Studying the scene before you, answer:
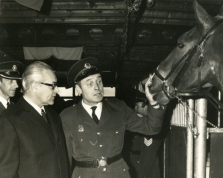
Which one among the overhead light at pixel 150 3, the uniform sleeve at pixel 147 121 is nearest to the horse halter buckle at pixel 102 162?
the uniform sleeve at pixel 147 121

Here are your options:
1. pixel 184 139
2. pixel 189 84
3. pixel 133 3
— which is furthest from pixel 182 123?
pixel 133 3

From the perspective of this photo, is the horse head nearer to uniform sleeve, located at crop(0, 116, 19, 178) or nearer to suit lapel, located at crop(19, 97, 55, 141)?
suit lapel, located at crop(19, 97, 55, 141)

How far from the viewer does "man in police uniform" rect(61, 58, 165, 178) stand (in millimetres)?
2828

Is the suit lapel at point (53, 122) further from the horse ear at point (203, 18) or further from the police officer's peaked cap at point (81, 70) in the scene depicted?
the horse ear at point (203, 18)

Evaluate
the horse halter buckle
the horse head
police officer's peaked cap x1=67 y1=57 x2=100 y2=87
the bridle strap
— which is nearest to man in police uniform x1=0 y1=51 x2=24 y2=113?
police officer's peaked cap x1=67 y1=57 x2=100 y2=87

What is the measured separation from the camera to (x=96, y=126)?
2932 mm

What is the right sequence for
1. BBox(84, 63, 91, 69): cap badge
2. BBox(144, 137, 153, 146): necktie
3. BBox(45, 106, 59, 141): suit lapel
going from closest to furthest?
BBox(45, 106, 59, 141): suit lapel
BBox(84, 63, 91, 69): cap badge
BBox(144, 137, 153, 146): necktie

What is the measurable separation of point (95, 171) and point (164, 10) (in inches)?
156

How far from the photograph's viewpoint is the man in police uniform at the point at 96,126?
2.83 m

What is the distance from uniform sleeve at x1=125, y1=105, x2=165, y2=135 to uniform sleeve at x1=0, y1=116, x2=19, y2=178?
131 centimetres

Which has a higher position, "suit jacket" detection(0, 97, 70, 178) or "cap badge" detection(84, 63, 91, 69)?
"cap badge" detection(84, 63, 91, 69)

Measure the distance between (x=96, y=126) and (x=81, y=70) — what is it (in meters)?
0.63

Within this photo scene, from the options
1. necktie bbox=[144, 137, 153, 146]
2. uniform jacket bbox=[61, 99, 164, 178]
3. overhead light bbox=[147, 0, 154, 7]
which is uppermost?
overhead light bbox=[147, 0, 154, 7]

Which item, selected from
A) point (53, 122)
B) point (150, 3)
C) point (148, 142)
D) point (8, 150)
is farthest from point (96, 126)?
point (150, 3)
